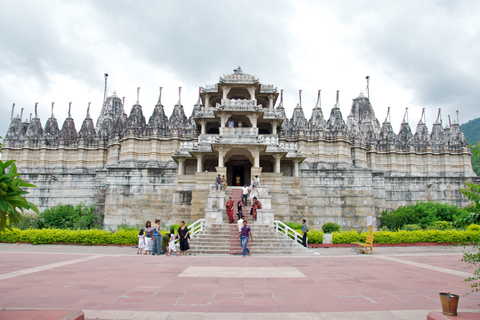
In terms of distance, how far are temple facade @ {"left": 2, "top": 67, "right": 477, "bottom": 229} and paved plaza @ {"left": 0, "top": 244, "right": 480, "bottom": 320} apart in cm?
1154

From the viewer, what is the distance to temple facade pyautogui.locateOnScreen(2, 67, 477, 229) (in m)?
28.3

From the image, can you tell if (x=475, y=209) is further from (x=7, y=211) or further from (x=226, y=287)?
(x=7, y=211)

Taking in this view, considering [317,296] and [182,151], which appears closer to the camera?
[317,296]

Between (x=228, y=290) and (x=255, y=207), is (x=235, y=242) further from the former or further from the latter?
(x=228, y=290)

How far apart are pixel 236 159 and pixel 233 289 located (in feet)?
75.0

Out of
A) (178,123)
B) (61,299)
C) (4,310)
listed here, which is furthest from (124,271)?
(178,123)

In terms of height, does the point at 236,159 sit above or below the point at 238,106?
below

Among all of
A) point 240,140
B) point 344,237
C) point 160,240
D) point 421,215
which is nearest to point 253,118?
point 240,140

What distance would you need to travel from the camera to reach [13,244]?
22.2 m

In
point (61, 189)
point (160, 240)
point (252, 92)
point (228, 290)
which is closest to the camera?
point (228, 290)

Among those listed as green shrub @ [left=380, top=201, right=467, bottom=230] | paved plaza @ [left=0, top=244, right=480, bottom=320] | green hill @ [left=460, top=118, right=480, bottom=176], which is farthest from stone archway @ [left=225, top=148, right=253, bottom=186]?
green hill @ [left=460, top=118, right=480, bottom=176]

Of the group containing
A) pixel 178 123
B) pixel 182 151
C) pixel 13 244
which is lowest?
pixel 13 244

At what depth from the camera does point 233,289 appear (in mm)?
8320

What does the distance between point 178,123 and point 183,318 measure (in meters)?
35.1
